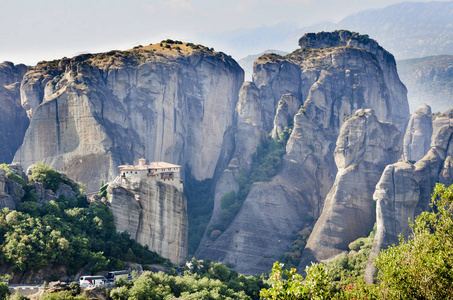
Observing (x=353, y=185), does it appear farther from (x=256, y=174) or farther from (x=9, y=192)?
(x=9, y=192)

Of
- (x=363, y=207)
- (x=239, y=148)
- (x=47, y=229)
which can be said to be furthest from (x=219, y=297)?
(x=239, y=148)

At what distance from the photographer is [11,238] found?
154 ft

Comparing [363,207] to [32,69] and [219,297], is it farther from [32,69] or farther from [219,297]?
[32,69]

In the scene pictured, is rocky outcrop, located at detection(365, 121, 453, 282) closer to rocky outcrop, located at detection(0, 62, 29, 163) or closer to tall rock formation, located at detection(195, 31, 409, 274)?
tall rock formation, located at detection(195, 31, 409, 274)

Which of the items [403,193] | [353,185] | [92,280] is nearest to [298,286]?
[92,280]

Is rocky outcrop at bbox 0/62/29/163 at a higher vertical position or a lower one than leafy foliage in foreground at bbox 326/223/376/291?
higher

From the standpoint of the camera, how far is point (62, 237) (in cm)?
5003

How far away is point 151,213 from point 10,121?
1680 inches

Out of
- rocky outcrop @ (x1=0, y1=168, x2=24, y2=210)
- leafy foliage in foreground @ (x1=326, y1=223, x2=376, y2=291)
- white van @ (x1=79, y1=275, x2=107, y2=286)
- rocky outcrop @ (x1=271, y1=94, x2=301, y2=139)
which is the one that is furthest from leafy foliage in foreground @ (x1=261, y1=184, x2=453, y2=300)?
rocky outcrop @ (x1=271, y1=94, x2=301, y2=139)

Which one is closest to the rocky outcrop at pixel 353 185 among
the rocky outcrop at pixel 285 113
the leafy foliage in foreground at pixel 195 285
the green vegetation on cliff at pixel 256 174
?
the green vegetation on cliff at pixel 256 174

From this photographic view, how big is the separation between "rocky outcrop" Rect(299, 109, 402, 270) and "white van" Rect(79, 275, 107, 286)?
33258 millimetres

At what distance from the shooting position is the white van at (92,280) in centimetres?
4409

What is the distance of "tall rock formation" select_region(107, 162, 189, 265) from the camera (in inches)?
2340

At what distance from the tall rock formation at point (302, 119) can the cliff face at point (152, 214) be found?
563 inches
